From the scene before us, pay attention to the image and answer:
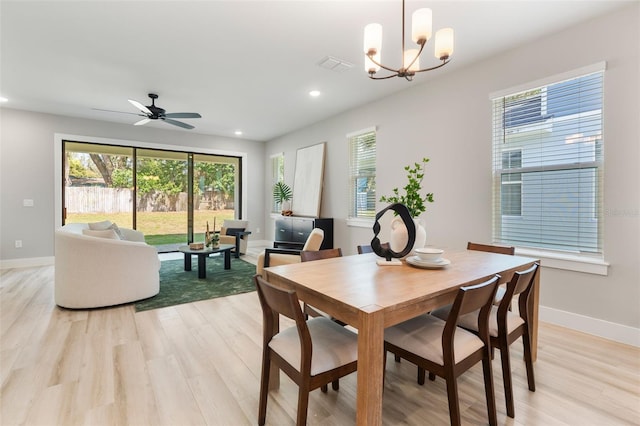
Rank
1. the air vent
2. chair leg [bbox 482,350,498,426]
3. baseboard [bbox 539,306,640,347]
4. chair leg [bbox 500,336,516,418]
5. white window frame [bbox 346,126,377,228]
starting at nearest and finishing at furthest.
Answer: chair leg [bbox 482,350,498,426], chair leg [bbox 500,336,516,418], baseboard [bbox 539,306,640,347], the air vent, white window frame [bbox 346,126,377,228]

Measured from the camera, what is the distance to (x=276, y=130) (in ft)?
21.6

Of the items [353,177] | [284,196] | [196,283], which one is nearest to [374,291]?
[196,283]

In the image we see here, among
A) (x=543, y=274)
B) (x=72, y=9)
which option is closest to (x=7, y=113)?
(x=72, y=9)

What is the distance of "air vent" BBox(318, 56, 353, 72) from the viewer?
3.24 m

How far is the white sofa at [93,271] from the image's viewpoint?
10.0 ft

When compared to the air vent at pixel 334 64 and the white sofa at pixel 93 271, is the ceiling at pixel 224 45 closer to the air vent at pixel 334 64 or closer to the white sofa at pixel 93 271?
the air vent at pixel 334 64

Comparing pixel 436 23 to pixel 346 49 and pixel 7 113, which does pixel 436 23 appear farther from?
Result: pixel 7 113

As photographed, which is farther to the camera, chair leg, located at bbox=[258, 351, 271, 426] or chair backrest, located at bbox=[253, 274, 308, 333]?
chair leg, located at bbox=[258, 351, 271, 426]

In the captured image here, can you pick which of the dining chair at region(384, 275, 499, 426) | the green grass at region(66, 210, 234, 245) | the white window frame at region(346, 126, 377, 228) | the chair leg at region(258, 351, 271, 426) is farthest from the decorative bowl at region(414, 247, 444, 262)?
the green grass at region(66, 210, 234, 245)

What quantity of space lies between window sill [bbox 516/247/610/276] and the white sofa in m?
4.26

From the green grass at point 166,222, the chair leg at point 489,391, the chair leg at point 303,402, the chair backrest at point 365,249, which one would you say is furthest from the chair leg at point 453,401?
the green grass at point 166,222

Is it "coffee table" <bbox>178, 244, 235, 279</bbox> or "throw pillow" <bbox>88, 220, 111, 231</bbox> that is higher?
"throw pillow" <bbox>88, 220, 111, 231</bbox>

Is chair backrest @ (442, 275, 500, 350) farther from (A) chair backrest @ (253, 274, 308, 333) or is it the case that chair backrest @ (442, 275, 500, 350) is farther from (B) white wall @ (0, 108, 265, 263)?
(B) white wall @ (0, 108, 265, 263)

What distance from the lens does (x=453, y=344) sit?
1364mm
